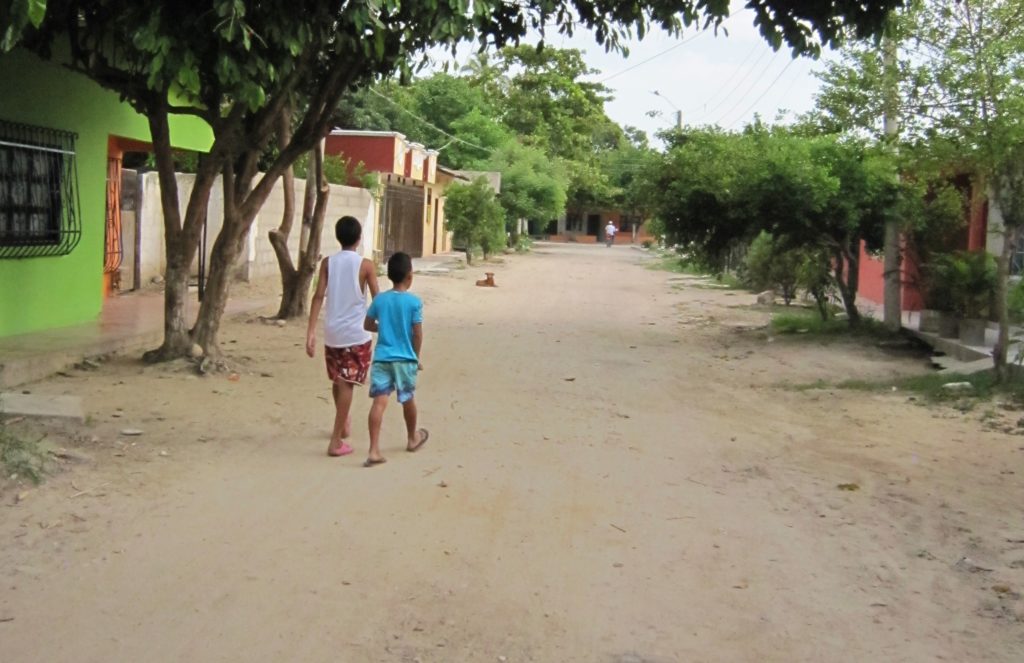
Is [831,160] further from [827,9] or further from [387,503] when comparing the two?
[387,503]

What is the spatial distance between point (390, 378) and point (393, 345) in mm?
231

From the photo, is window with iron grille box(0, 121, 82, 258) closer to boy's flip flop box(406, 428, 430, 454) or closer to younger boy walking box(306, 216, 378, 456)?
younger boy walking box(306, 216, 378, 456)

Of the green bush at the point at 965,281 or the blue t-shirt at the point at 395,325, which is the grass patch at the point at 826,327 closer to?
the green bush at the point at 965,281

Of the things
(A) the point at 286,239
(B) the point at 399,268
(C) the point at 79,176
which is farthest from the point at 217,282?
(A) the point at 286,239

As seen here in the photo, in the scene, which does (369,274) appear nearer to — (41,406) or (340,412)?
(340,412)

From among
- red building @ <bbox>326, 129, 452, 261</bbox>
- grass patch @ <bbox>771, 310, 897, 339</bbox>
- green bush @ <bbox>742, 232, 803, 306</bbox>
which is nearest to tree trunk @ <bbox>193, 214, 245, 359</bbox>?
grass patch @ <bbox>771, 310, 897, 339</bbox>

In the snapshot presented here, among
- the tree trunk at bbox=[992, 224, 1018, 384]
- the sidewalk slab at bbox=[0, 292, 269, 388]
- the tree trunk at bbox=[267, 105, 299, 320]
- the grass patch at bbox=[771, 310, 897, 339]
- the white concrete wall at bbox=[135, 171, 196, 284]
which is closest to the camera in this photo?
the sidewalk slab at bbox=[0, 292, 269, 388]

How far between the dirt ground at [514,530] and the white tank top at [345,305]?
2.79ft

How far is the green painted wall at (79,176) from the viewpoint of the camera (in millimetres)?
11695

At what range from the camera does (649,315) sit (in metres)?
22.3

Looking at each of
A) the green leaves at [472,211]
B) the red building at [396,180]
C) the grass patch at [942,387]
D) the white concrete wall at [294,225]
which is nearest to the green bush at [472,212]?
the green leaves at [472,211]

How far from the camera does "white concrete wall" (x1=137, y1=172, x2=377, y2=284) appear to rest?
761 inches

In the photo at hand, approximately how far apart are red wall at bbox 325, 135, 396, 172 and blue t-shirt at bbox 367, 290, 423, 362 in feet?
93.3

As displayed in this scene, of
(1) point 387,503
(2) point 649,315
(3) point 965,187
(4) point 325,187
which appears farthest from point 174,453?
(2) point 649,315
